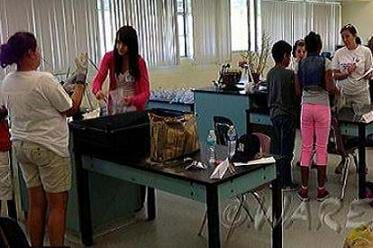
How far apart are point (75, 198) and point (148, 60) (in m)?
3.85

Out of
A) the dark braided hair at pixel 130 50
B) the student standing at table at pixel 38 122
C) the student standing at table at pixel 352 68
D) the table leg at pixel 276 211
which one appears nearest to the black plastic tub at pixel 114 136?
the student standing at table at pixel 38 122

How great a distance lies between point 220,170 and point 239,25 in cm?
650

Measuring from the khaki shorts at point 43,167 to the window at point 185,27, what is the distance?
4.88 meters

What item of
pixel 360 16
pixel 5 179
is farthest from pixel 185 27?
pixel 360 16

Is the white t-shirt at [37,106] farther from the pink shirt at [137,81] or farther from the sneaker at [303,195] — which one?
the sneaker at [303,195]

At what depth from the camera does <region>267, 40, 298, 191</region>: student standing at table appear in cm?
393

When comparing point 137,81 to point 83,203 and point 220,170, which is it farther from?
point 220,170

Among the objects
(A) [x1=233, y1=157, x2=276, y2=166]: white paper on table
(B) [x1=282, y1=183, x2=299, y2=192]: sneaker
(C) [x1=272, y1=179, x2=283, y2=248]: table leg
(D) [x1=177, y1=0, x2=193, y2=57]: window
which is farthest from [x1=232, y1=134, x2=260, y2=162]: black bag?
(D) [x1=177, y1=0, x2=193, y2=57]: window

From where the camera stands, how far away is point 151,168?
8.54ft

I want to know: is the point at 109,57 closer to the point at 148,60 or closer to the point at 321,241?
the point at 321,241

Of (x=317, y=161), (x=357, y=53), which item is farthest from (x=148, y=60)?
(x=317, y=161)

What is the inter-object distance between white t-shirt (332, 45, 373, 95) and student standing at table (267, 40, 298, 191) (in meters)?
0.87

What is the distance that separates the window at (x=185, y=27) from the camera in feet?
24.1

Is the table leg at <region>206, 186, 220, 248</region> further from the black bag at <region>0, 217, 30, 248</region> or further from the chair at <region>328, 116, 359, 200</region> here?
the chair at <region>328, 116, 359, 200</region>
